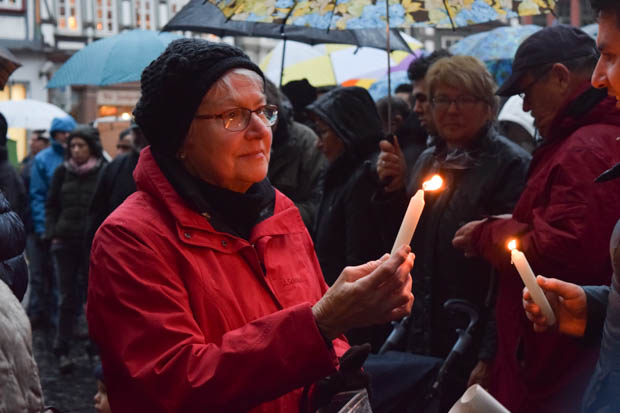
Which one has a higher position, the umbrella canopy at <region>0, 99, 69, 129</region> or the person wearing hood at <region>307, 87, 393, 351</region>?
the person wearing hood at <region>307, 87, 393, 351</region>

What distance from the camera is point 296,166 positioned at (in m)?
6.04

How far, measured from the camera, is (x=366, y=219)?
16.9 ft

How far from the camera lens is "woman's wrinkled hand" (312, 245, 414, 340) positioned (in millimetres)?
2193

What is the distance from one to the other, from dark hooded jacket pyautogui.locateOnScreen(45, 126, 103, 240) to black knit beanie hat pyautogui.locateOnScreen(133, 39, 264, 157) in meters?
5.90

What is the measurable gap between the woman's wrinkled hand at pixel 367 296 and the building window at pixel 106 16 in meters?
35.8

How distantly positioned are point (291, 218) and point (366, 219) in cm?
236

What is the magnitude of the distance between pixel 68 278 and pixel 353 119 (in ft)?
12.7

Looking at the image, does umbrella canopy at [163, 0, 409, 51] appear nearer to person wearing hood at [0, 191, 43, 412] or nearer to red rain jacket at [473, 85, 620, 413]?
red rain jacket at [473, 85, 620, 413]

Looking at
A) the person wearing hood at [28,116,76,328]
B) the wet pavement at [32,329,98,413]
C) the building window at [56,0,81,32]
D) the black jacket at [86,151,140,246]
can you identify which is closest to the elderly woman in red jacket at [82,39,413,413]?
the wet pavement at [32,329,98,413]

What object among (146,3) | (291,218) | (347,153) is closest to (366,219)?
(347,153)

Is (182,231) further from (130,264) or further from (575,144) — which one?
(575,144)

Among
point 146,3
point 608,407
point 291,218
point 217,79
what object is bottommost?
point 146,3

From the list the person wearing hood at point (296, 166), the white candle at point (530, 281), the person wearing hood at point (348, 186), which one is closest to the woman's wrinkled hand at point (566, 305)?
the white candle at point (530, 281)

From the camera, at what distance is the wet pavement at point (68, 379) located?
259 inches
